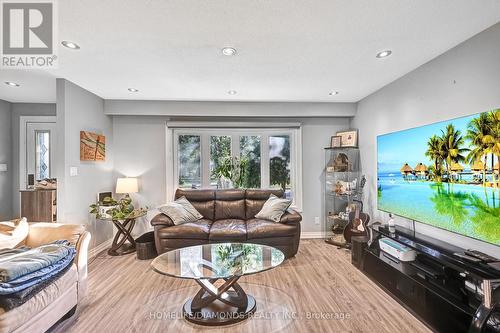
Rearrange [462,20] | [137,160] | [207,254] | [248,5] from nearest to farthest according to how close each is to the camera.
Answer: [248,5]
[462,20]
[207,254]
[137,160]

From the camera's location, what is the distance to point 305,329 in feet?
6.61

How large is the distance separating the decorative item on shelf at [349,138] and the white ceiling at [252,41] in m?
0.94

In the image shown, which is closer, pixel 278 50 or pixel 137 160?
pixel 278 50

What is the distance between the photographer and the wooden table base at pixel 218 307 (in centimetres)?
210

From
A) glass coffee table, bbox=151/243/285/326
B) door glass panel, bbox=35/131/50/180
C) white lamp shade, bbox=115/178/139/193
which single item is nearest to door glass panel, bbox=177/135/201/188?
white lamp shade, bbox=115/178/139/193

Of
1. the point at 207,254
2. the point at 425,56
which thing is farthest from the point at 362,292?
the point at 425,56

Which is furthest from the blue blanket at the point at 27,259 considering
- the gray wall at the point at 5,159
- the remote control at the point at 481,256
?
the remote control at the point at 481,256

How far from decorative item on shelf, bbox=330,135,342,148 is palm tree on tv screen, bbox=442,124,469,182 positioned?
83.3 inches

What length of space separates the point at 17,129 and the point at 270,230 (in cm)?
469

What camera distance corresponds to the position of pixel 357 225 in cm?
373

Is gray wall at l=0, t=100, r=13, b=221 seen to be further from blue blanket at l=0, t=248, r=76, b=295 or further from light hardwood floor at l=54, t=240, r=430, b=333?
blue blanket at l=0, t=248, r=76, b=295

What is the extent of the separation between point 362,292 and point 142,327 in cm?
216

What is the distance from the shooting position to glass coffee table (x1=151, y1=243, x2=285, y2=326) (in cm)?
208

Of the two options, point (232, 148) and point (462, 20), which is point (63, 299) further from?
point (462, 20)
